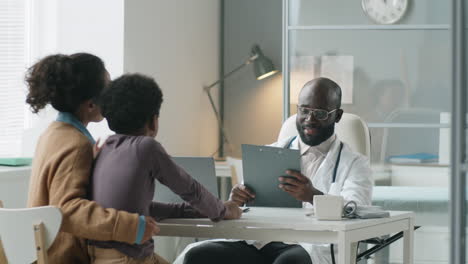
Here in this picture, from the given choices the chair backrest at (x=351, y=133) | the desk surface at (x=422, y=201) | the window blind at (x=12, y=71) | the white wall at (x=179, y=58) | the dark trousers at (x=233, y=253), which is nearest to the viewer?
the dark trousers at (x=233, y=253)

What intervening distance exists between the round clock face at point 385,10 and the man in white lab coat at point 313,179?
1947 mm

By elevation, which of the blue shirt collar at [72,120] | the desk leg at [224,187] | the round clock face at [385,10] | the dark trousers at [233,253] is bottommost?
the desk leg at [224,187]

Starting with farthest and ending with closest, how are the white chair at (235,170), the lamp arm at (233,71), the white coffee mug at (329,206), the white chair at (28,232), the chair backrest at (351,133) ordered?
the lamp arm at (233,71)
the white chair at (235,170)
the chair backrest at (351,133)
the white coffee mug at (329,206)
the white chair at (28,232)

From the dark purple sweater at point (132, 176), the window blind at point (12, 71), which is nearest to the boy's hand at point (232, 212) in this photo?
the dark purple sweater at point (132, 176)

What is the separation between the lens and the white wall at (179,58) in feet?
14.3

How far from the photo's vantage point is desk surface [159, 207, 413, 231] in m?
2.34

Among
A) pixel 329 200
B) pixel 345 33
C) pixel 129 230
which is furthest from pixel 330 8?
pixel 129 230

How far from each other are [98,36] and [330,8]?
4.92 feet

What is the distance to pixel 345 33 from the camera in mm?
4914

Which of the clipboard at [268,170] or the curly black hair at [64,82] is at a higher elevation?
the curly black hair at [64,82]

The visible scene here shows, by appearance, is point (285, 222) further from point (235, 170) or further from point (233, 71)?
point (233, 71)

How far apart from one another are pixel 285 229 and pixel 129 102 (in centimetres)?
57

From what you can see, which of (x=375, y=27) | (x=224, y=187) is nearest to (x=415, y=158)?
(x=375, y=27)

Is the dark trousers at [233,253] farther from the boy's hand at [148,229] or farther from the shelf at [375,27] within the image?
the shelf at [375,27]
